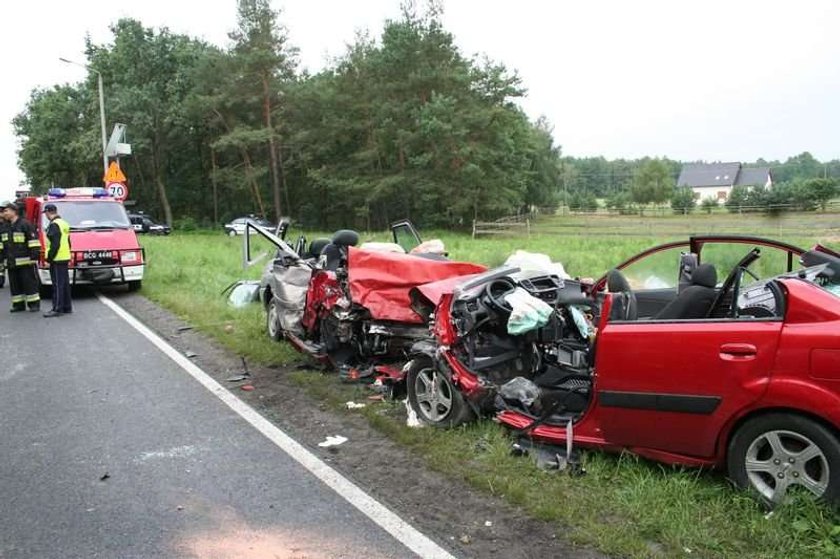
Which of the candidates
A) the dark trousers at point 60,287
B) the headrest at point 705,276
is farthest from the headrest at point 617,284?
the dark trousers at point 60,287

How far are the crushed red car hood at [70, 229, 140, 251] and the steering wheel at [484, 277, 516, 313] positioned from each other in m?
10.4

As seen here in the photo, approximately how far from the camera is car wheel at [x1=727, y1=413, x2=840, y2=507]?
10.9 ft

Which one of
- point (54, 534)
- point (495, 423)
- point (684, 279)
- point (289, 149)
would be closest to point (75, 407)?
point (54, 534)

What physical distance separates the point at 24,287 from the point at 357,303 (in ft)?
27.8

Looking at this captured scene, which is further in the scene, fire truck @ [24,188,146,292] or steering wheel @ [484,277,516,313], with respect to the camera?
fire truck @ [24,188,146,292]

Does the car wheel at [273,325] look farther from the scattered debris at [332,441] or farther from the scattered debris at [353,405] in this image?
the scattered debris at [332,441]

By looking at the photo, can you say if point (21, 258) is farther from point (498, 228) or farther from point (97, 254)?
point (498, 228)

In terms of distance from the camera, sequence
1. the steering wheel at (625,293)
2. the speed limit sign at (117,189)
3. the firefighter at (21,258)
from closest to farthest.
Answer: the steering wheel at (625,293), the firefighter at (21,258), the speed limit sign at (117,189)

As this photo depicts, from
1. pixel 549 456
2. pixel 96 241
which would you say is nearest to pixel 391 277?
pixel 549 456

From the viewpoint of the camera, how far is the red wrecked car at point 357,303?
20.8ft

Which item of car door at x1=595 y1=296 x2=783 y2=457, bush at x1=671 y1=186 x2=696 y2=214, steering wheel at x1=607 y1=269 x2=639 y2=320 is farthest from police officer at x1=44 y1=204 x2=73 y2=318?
bush at x1=671 y1=186 x2=696 y2=214

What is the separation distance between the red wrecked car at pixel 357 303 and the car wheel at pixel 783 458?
304 cm

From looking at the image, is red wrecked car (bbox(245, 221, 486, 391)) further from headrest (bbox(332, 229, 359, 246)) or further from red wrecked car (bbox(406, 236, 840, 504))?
red wrecked car (bbox(406, 236, 840, 504))

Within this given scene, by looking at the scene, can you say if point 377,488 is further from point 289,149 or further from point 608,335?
point 289,149
